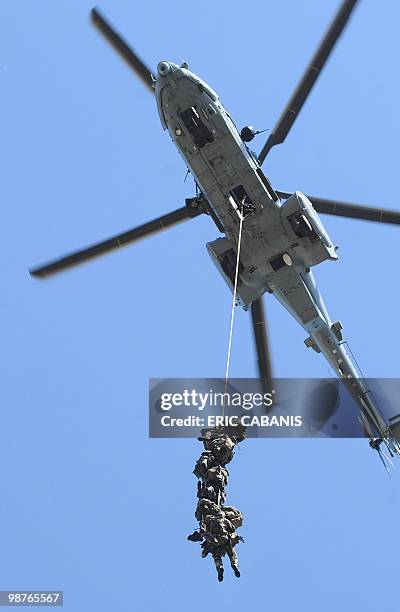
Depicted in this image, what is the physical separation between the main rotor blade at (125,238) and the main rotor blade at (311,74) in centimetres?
339

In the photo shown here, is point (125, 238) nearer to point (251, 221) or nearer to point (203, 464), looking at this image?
point (251, 221)

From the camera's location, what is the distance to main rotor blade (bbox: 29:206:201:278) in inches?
1175

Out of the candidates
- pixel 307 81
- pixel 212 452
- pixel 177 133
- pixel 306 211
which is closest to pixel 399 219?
pixel 306 211

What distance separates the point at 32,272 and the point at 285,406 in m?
8.15

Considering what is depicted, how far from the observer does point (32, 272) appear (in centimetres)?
3033

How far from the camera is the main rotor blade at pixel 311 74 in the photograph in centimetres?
2812

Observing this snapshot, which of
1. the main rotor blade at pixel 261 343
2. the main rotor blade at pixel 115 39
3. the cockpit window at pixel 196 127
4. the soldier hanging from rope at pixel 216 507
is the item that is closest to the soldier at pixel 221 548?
the soldier hanging from rope at pixel 216 507

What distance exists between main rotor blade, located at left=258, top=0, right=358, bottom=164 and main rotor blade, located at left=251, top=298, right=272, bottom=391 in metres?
5.10

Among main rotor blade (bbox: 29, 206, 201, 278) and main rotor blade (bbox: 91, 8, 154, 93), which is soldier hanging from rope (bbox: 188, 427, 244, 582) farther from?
main rotor blade (bbox: 91, 8, 154, 93)

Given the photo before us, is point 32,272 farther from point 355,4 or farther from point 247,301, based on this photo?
point 355,4

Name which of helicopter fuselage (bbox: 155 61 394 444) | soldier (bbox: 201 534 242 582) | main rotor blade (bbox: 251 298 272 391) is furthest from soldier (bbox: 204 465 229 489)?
helicopter fuselage (bbox: 155 61 394 444)

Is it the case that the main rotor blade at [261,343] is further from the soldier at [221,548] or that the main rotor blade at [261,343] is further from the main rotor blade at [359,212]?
the soldier at [221,548]

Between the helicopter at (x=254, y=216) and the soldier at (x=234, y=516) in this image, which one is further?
the helicopter at (x=254, y=216)

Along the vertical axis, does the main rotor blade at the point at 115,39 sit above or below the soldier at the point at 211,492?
above
